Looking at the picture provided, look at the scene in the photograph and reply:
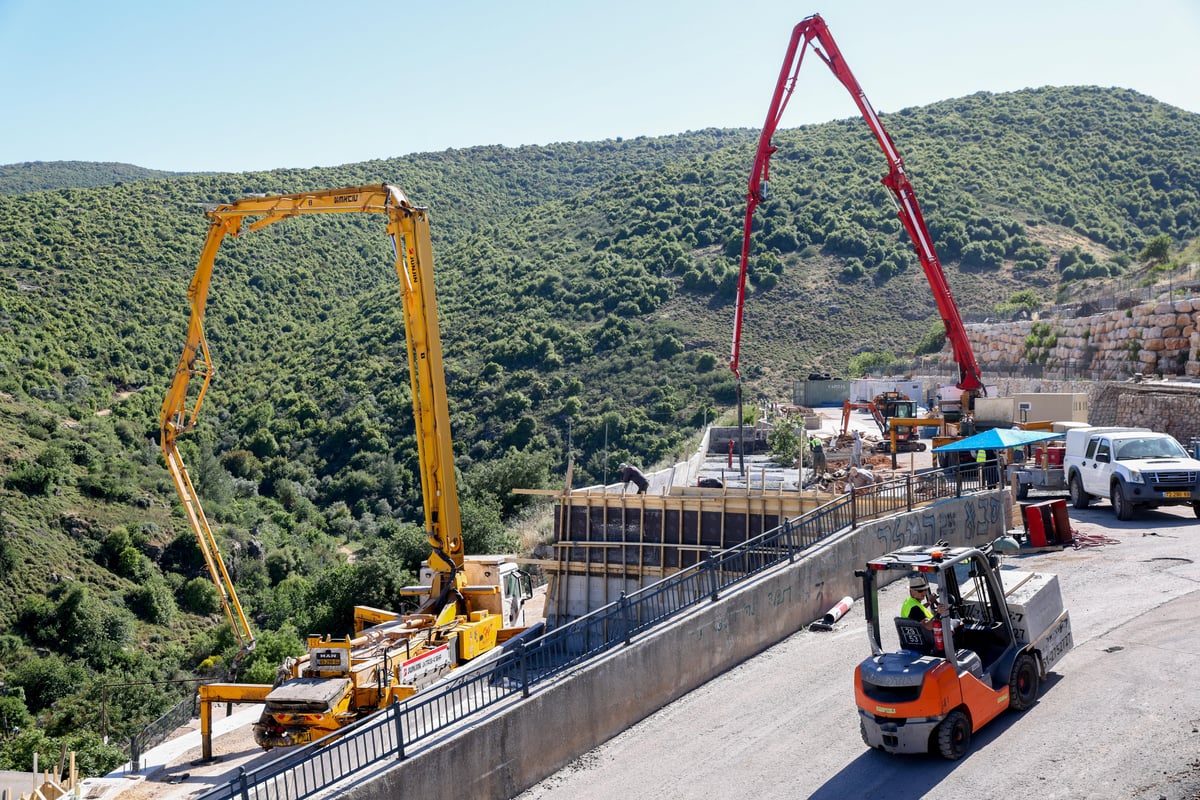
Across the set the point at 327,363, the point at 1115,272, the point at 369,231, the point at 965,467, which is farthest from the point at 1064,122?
the point at 965,467

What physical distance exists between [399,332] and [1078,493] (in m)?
58.3

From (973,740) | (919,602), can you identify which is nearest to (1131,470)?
(973,740)

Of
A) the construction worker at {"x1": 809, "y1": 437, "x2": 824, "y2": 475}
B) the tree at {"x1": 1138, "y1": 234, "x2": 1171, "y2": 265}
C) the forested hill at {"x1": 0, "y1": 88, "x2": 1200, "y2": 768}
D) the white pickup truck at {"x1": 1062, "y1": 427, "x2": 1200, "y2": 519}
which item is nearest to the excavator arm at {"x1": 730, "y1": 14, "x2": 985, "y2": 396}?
the construction worker at {"x1": 809, "y1": 437, "x2": 824, "y2": 475}

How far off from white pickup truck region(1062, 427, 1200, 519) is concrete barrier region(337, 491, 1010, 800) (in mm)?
5294

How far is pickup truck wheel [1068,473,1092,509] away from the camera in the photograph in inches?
923

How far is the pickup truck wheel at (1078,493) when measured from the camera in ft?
76.9

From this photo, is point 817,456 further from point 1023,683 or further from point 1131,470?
point 1023,683

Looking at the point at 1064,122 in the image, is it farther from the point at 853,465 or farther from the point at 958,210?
the point at 853,465

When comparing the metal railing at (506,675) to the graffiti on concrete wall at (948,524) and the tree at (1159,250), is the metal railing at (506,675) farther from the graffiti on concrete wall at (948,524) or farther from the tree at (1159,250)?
the tree at (1159,250)

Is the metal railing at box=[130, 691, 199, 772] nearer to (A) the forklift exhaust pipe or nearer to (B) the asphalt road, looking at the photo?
(B) the asphalt road

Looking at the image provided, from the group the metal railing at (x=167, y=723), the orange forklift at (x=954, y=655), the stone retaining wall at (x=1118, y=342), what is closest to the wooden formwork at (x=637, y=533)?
the metal railing at (x=167, y=723)

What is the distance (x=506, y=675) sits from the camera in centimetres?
1230

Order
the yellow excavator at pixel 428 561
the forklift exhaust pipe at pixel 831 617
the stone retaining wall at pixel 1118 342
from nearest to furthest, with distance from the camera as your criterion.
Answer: the yellow excavator at pixel 428 561
the forklift exhaust pipe at pixel 831 617
the stone retaining wall at pixel 1118 342

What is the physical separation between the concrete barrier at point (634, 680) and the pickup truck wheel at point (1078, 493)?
21.3 feet
